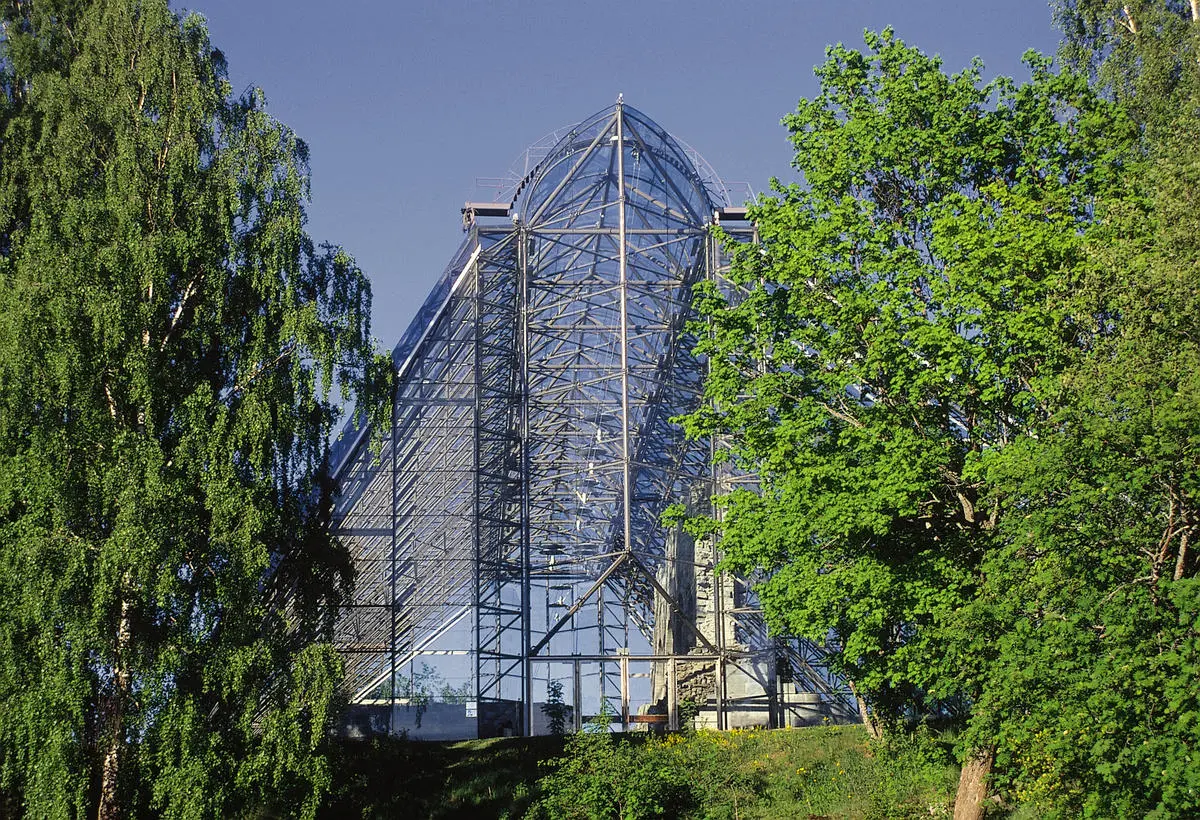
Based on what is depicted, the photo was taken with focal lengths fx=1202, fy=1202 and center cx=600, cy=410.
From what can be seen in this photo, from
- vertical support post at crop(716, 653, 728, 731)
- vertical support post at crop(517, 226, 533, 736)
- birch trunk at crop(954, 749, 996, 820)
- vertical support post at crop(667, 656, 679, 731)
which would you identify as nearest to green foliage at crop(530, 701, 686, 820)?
birch trunk at crop(954, 749, 996, 820)

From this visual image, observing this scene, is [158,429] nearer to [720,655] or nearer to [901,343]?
[901,343]

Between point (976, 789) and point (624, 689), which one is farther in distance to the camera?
point (624, 689)

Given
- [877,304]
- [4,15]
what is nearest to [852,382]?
[877,304]

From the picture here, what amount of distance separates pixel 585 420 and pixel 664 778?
1676 cm

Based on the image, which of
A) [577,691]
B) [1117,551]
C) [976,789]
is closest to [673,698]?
[577,691]

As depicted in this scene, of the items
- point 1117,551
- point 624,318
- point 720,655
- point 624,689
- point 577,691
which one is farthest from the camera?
point 577,691

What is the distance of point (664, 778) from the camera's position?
19375mm

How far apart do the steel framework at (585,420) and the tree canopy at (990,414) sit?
33.3 feet

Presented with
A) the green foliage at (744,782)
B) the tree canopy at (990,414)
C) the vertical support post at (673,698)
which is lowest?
the green foliage at (744,782)

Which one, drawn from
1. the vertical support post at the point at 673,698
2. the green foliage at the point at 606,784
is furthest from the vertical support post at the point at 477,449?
the green foliage at the point at 606,784

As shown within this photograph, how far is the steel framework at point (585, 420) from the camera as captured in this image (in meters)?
30.8

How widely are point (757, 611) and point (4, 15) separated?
21.8m

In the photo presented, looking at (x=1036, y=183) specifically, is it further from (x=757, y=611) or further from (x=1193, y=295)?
(x=757, y=611)

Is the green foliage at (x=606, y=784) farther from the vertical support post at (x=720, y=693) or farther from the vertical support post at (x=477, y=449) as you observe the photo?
the vertical support post at (x=477, y=449)
